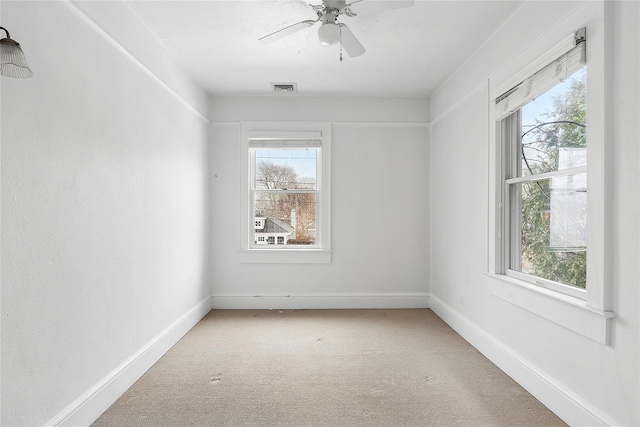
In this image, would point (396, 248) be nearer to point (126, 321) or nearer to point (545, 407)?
point (545, 407)

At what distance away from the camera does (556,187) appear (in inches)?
93.2

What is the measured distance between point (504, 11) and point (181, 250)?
3.40 meters

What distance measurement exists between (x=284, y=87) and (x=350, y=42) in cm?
181

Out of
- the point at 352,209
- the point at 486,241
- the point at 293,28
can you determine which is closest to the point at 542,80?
the point at 486,241

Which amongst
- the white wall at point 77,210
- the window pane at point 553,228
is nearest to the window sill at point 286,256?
the white wall at point 77,210

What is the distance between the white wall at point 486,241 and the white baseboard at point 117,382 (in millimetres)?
2724

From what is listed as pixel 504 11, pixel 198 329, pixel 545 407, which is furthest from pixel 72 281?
pixel 504 11

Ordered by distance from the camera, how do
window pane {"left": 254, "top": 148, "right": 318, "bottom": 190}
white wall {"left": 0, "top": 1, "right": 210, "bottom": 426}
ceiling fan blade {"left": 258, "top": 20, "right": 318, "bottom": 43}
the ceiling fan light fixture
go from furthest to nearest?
window pane {"left": 254, "top": 148, "right": 318, "bottom": 190}, ceiling fan blade {"left": 258, "top": 20, "right": 318, "bottom": 43}, the ceiling fan light fixture, white wall {"left": 0, "top": 1, "right": 210, "bottom": 426}

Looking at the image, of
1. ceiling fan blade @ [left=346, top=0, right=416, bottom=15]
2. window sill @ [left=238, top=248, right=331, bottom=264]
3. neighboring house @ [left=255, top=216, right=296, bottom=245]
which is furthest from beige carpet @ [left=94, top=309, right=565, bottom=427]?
ceiling fan blade @ [left=346, top=0, right=416, bottom=15]

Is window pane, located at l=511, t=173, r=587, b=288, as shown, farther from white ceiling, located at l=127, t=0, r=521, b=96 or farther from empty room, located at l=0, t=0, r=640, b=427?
white ceiling, located at l=127, t=0, r=521, b=96

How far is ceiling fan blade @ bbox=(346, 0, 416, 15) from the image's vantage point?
2.12m

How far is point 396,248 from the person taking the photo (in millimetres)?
4688

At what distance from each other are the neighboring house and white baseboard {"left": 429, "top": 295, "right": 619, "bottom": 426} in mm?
2218

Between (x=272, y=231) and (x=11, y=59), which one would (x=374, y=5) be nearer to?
(x=11, y=59)
